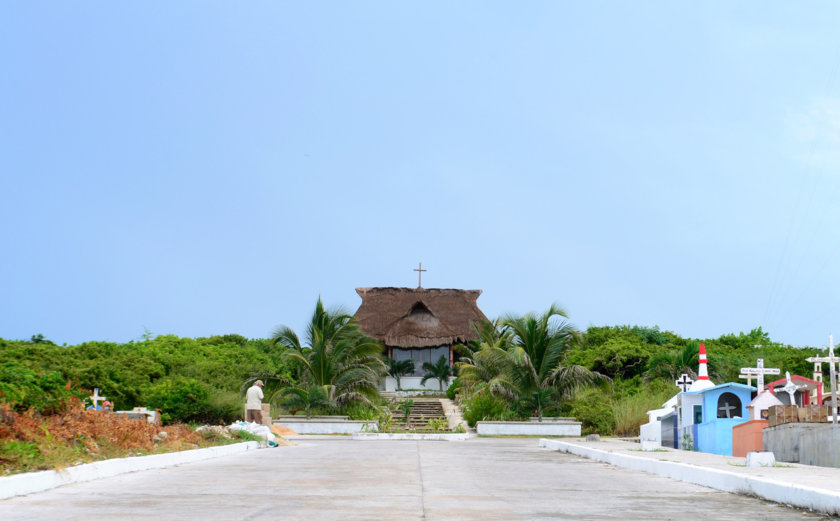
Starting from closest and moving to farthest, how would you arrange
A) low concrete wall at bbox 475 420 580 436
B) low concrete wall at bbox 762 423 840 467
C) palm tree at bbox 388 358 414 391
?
low concrete wall at bbox 762 423 840 467, low concrete wall at bbox 475 420 580 436, palm tree at bbox 388 358 414 391

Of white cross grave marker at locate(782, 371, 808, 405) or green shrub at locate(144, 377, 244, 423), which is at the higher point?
white cross grave marker at locate(782, 371, 808, 405)

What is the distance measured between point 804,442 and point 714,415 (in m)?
5.17

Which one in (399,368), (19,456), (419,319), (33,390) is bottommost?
(19,456)

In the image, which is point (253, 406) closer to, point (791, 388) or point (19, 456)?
point (791, 388)

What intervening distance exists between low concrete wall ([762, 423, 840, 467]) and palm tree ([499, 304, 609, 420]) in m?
14.9

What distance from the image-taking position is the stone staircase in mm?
35219

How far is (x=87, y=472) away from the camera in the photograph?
872 centimetres

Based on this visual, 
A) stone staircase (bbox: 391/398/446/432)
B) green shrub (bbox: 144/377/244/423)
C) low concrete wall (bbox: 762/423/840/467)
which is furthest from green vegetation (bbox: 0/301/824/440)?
low concrete wall (bbox: 762/423/840/467)

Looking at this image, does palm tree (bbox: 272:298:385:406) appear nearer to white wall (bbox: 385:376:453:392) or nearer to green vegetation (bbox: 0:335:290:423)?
green vegetation (bbox: 0:335:290:423)

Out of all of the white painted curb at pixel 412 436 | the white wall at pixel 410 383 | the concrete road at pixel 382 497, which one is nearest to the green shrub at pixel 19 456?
the concrete road at pixel 382 497

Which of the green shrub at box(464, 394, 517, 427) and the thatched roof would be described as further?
the thatched roof

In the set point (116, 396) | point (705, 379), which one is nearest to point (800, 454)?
point (705, 379)

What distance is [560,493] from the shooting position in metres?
7.96

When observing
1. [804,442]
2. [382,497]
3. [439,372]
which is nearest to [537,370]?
[804,442]
